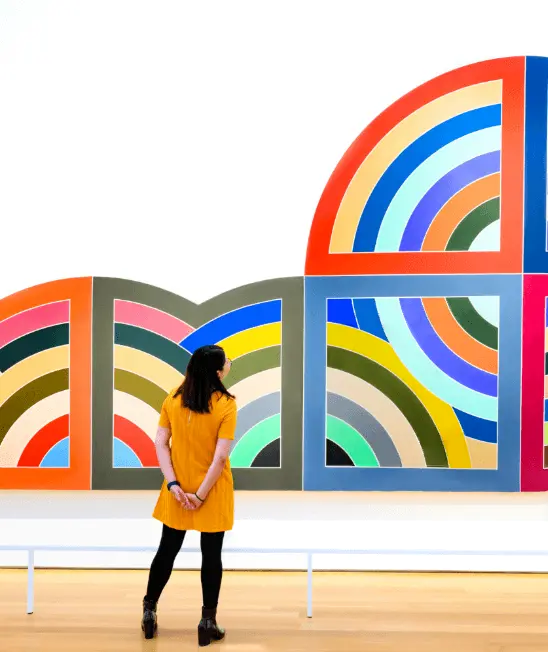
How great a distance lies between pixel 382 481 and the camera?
294 cm

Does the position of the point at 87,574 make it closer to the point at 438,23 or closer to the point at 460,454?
the point at 460,454

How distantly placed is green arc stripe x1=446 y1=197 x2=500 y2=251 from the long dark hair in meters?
1.40

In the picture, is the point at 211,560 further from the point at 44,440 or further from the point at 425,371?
the point at 425,371

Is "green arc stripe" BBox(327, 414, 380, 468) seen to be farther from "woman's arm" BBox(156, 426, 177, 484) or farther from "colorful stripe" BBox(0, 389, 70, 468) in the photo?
"colorful stripe" BBox(0, 389, 70, 468)

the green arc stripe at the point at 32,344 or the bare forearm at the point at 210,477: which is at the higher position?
the green arc stripe at the point at 32,344

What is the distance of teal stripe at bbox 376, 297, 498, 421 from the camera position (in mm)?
2910

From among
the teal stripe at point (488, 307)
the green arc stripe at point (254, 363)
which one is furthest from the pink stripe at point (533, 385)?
the green arc stripe at point (254, 363)

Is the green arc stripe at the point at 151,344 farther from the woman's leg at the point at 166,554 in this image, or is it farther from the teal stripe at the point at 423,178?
the teal stripe at the point at 423,178

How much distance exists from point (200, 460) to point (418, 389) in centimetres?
124

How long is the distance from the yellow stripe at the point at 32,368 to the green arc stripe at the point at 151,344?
0.94 feet

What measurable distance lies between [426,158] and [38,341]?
213 centimetres

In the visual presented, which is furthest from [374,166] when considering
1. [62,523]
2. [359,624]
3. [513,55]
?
[62,523]

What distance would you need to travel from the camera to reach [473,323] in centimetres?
290

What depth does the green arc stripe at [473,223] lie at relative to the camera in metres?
2.91
